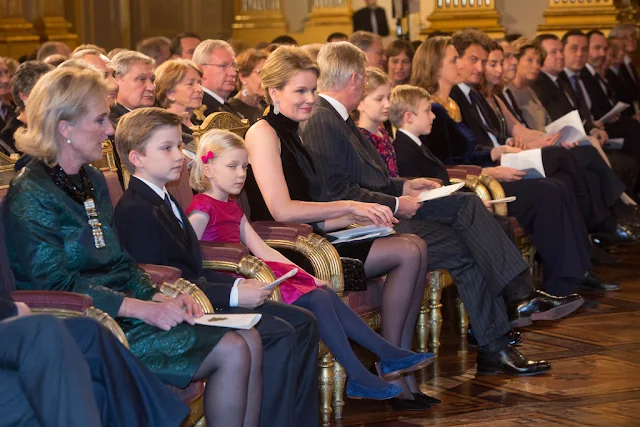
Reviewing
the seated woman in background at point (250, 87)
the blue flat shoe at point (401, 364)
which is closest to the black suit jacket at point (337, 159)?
the blue flat shoe at point (401, 364)

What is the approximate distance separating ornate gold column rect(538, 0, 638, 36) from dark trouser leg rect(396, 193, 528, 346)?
5835mm

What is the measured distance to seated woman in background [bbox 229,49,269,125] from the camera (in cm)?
630

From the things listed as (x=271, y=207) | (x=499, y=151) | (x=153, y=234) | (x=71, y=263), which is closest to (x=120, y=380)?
(x=71, y=263)

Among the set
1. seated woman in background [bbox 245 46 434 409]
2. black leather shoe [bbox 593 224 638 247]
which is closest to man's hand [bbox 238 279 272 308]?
seated woman in background [bbox 245 46 434 409]

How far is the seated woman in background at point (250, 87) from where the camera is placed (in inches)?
248

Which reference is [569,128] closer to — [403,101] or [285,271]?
[403,101]

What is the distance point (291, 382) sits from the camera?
3480mm

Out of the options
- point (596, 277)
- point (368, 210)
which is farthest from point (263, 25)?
point (368, 210)

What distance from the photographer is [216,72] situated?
6.01 metres

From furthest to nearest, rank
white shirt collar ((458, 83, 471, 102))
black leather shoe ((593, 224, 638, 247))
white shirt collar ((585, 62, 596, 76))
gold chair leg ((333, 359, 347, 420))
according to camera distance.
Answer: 1. white shirt collar ((585, 62, 596, 76))
2. black leather shoe ((593, 224, 638, 247))
3. white shirt collar ((458, 83, 471, 102))
4. gold chair leg ((333, 359, 347, 420))

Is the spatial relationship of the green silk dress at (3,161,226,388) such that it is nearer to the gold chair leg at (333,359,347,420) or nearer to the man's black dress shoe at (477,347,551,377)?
the gold chair leg at (333,359,347,420)

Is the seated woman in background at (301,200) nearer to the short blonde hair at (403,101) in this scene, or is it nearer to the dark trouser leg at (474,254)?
the dark trouser leg at (474,254)

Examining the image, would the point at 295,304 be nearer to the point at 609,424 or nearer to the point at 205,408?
the point at 205,408

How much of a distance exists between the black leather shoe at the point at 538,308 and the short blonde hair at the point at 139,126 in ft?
6.63
